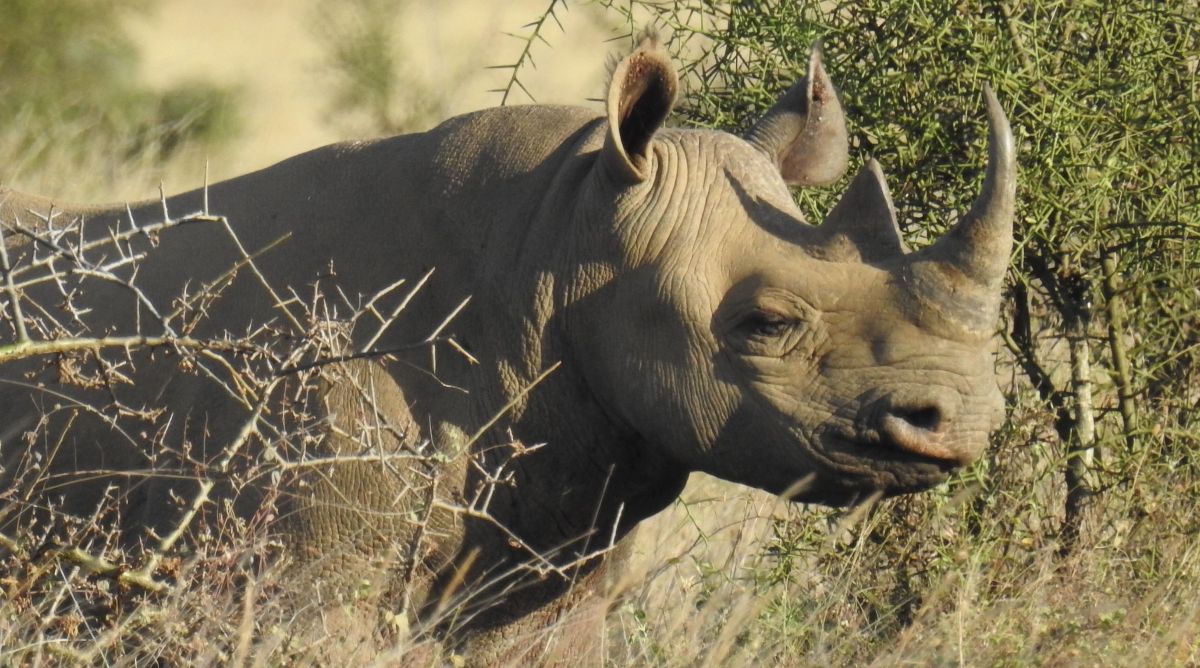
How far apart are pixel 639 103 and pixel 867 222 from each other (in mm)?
693

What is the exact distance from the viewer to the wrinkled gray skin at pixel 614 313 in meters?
4.45

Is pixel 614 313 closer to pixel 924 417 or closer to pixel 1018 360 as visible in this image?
pixel 924 417

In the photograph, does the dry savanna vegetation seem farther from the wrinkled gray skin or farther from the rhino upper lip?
the rhino upper lip

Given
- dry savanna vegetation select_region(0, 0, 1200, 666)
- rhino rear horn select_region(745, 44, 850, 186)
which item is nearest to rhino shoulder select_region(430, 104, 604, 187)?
rhino rear horn select_region(745, 44, 850, 186)

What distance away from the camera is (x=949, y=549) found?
6.32 meters

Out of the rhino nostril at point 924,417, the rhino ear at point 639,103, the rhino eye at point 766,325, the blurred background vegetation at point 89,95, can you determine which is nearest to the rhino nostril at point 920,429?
the rhino nostril at point 924,417

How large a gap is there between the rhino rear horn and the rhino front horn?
102 cm

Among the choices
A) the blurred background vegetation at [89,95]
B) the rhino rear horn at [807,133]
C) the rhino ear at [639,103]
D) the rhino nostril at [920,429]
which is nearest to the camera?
the rhino nostril at [920,429]

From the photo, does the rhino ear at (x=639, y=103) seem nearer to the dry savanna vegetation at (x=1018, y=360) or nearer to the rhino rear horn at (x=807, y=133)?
the rhino rear horn at (x=807, y=133)

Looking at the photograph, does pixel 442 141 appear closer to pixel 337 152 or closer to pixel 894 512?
pixel 337 152

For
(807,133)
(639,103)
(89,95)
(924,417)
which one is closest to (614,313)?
(639,103)

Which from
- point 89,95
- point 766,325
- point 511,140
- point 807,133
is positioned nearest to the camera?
point 766,325

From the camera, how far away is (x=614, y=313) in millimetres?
4797

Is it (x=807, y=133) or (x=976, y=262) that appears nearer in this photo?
(x=976, y=262)
